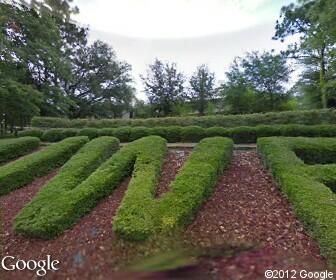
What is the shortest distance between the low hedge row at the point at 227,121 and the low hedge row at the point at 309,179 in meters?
4.53

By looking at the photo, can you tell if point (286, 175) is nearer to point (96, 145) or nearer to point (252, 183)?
point (252, 183)

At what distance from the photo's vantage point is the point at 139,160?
606 centimetres

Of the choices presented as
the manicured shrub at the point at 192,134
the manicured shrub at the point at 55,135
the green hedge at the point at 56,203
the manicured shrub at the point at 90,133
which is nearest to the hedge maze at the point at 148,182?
the green hedge at the point at 56,203

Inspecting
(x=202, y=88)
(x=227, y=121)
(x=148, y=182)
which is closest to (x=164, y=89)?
(x=202, y=88)

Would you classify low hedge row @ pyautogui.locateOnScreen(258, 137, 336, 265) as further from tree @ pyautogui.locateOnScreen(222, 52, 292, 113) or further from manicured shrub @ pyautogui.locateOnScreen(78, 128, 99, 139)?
tree @ pyautogui.locateOnScreen(222, 52, 292, 113)

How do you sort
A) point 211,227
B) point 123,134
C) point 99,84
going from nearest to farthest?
1. point 211,227
2. point 123,134
3. point 99,84

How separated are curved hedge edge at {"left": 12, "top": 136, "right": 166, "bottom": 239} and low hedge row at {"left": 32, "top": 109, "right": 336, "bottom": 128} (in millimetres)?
5958

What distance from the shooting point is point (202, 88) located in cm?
2470

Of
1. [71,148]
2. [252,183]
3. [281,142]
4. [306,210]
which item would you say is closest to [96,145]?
[71,148]

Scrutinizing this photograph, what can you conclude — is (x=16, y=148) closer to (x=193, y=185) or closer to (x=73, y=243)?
(x=73, y=243)

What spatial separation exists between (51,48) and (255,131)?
10718mm

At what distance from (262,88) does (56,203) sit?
19.6m

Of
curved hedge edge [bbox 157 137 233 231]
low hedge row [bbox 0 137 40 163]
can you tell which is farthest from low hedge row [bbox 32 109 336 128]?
curved hedge edge [bbox 157 137 233 231]

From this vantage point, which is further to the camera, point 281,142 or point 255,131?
point 255,131
